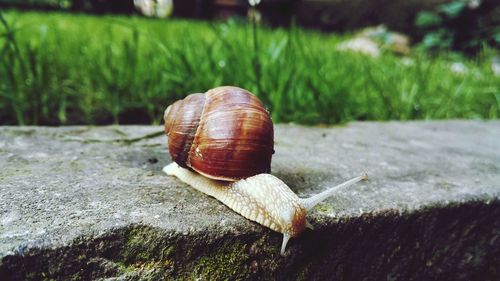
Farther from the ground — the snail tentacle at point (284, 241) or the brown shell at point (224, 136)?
the brown shell at point (224, 136)

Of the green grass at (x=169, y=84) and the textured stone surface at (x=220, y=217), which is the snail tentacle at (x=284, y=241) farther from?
the green grass at (x=169, y=84)

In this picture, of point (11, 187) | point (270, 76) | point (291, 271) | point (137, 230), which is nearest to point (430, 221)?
point (291, 271)

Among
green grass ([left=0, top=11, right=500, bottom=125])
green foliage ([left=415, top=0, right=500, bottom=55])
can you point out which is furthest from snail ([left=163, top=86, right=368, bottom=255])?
green foliage ([left=415, top=0, right=500, bottom=55])

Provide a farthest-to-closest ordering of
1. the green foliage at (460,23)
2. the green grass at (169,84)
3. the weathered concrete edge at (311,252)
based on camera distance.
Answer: the green foliage at (460,23), the green grass at (169,84), the weathered concrete edge at (311,252)

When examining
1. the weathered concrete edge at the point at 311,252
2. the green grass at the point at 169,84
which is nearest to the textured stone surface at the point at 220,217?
the weathered concrete edge at the point at 311,252

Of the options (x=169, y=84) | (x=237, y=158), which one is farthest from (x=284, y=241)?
(x=169, y=84)

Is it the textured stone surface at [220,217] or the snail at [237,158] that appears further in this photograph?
the snail at [237,158]

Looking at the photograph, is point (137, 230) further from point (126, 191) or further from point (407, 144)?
point (407, 144)

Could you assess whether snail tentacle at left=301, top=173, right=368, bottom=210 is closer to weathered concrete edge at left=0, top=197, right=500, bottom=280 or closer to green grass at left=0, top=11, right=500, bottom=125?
weathered concrete edge at left=0, top=197, right=500, bottom=280
